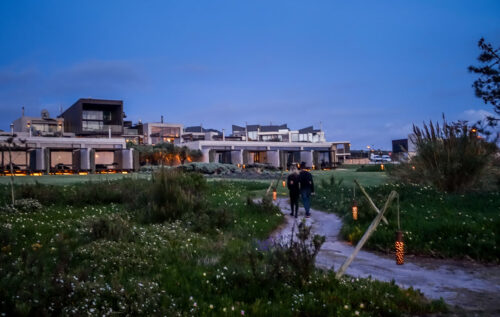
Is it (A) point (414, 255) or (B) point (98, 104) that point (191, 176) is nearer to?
(A) point (414, 255)

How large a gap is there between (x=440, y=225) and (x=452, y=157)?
636cm

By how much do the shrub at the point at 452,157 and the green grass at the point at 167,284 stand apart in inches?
401

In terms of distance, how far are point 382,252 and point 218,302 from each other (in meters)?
5.30

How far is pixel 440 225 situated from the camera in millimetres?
8953

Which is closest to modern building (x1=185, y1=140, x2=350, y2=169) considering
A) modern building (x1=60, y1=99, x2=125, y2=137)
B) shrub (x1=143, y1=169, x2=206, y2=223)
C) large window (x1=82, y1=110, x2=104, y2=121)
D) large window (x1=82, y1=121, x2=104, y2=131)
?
modern building (x1=60, y1=99, x2=125, y2=137)

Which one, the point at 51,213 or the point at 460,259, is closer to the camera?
the point at 460,259

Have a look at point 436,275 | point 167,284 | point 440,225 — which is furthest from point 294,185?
point 167,284

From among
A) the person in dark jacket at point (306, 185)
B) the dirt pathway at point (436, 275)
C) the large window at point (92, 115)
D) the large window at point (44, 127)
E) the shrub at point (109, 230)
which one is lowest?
the dirt pathway at point (436, 275)

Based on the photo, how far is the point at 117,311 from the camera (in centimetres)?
394

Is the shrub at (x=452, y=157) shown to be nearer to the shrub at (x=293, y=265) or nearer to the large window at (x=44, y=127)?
the shrub at (x=293, y=265)

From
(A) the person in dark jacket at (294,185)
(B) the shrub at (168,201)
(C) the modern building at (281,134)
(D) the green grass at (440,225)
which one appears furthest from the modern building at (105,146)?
(D) the green grass at (440,225)

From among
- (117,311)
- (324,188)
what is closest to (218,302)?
(117,311)

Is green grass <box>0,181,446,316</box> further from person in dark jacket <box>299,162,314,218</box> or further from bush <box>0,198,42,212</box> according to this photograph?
person in dark jacket <box>299,162,314,218</box>

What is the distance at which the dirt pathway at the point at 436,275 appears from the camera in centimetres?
543
